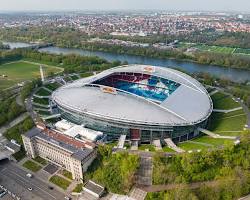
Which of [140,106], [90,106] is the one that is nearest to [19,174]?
[90,106]

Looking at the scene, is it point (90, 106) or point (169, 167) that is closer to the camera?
point (169, 167)

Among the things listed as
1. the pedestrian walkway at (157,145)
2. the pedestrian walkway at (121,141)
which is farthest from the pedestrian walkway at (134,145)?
the pedestrian walkway at (157,145)

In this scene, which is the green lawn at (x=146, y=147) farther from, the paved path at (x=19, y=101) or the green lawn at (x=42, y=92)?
the green lawn at (x=42, y=92)

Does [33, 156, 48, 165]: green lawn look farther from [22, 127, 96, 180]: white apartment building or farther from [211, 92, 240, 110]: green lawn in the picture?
[211, 92, 240, 110]: green lawn

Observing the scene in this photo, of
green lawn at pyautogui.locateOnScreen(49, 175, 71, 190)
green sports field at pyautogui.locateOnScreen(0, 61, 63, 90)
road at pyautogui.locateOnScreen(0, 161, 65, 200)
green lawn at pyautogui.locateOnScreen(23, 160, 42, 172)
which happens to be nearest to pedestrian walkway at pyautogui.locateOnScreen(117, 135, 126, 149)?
green lawn at pyautogui.locateOnScreen(49, 175, 71, 190)

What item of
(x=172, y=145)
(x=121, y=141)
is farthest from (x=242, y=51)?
(x=121, y=141)

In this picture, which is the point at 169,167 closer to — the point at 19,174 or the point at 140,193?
the point at 140,193

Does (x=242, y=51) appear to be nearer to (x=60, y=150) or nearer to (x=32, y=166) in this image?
(x=60, y=150)
